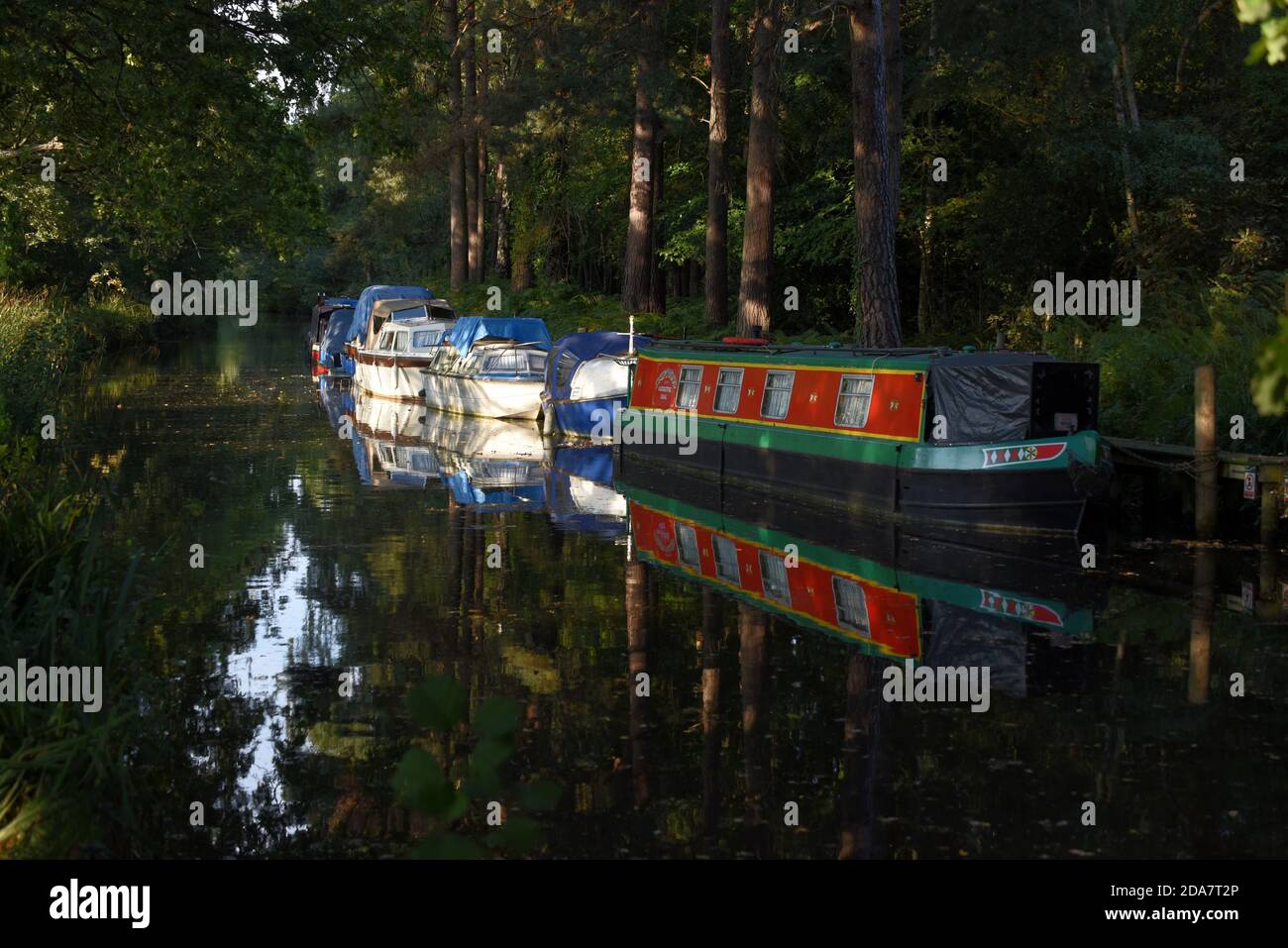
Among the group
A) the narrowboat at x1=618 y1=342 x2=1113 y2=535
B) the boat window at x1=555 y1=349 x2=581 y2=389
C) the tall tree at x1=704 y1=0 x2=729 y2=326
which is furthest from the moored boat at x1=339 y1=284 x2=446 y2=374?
the narrowboat at x1=618 y1=342 x2=1113 y2=535

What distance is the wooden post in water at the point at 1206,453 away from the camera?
53.9 ft

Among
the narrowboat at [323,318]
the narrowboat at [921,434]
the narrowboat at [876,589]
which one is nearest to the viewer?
the narrowboat at [876,589]

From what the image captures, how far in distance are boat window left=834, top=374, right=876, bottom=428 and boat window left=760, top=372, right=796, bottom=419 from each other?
1326mm

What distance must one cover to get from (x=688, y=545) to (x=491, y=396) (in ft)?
53.2

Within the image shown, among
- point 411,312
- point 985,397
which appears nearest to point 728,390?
point 985,397

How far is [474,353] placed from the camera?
3319 cm

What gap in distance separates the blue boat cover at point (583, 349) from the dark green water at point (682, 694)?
8.97m

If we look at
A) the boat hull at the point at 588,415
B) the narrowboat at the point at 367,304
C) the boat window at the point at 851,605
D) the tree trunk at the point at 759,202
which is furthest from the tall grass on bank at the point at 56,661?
the narrowboat at the point at 367,304

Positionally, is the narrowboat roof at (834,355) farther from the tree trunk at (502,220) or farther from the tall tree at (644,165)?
the tree trunk at (502,220)

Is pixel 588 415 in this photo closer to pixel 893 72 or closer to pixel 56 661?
pixel 893 72

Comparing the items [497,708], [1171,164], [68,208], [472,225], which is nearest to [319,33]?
[497,708]

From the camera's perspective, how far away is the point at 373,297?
144 ft

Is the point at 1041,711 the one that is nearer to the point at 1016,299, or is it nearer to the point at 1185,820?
the point at 1185,820
